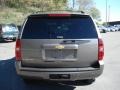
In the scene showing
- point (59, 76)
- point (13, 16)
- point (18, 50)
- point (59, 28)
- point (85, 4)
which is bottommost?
point (85, 4)

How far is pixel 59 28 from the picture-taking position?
730 cm

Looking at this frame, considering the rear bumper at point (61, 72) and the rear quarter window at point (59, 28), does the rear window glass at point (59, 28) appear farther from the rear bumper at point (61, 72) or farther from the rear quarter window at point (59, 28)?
the rear bumper at point (61, 72)

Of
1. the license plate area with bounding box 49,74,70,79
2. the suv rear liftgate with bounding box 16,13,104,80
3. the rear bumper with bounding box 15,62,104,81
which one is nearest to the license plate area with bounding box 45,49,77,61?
the suv rear liftgate with bounding box 16,13,104,80

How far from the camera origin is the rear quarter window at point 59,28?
23.6ft

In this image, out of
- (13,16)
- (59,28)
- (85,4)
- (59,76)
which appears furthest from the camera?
(85,4)

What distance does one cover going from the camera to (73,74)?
23.4ft

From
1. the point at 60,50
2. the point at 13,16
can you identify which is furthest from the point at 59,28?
the point at 13,16

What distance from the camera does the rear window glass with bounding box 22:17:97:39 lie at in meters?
7.21

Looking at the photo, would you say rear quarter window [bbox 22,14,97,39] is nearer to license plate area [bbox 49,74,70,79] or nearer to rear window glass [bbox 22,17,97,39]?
rear window glass [bbox 22,17,97,39]

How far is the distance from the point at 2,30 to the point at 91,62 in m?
20.1

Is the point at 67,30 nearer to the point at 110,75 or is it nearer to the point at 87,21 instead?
the point at 87,21

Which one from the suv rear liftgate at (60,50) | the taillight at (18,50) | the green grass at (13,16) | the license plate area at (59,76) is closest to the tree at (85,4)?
the green grass at (13,16)

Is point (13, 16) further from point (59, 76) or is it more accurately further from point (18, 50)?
point (59, 76)

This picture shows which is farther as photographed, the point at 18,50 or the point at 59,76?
the point at 18,50
